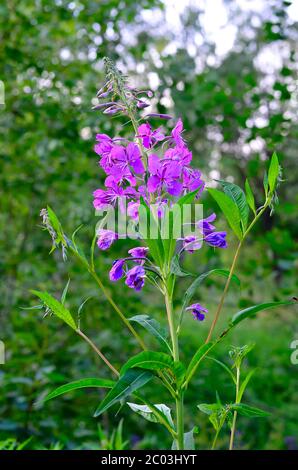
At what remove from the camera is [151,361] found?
83 cm

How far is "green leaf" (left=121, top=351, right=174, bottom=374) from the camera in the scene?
0.81 metres

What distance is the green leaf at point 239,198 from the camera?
956 millimetres

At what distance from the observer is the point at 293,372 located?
5441 mm

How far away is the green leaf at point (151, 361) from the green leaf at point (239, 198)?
0.26 meters

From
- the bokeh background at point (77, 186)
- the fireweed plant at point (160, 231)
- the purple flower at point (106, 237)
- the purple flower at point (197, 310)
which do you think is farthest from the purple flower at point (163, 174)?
the bokeh background at point (77, 186)

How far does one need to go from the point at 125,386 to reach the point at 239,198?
0.38 metres

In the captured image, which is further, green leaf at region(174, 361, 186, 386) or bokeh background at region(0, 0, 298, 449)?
bokeh background at region(0, 0, 298, 449)

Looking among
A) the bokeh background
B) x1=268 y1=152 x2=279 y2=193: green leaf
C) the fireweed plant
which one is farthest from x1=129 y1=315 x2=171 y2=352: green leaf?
the bokeh background

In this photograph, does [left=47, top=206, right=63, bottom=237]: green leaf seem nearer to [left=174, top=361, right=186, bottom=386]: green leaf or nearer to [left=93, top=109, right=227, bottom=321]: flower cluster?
[left=93, top=109, right=227, bottom=321]: flower cluster

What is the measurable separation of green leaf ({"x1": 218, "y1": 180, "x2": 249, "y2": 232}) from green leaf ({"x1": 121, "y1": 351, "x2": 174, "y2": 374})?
0.26 m

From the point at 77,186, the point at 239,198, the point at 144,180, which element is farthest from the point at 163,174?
the point at 77,186

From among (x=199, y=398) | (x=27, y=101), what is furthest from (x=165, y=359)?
(x=199, y=398)

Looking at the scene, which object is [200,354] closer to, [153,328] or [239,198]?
[153,328]
